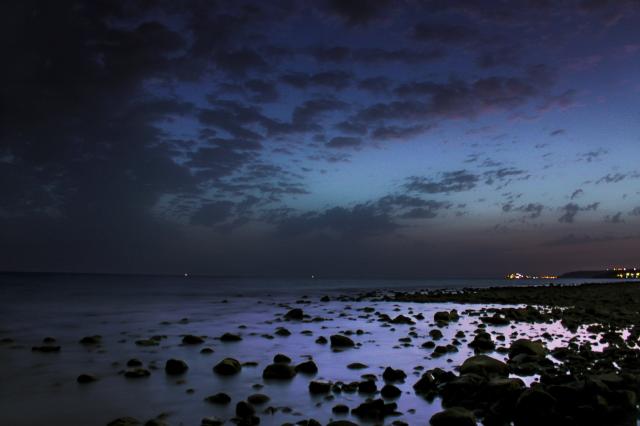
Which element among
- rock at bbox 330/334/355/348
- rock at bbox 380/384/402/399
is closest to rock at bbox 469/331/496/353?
rock at bbox 330/334/355/348

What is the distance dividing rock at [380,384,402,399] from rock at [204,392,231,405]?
10.4ft

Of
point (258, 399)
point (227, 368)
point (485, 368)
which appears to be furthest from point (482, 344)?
point (258, 399)

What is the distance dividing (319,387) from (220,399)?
2118mm

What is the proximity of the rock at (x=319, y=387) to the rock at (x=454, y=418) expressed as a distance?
277 cm

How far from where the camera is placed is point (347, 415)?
780cm

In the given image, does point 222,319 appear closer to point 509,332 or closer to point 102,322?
point 102,322

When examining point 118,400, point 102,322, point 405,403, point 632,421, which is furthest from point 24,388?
point 102,322

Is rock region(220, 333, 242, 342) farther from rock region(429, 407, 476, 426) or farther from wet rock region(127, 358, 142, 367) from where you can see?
rock region(429, 407, 476, 426)

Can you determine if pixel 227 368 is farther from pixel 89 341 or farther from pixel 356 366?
pixel 89 341

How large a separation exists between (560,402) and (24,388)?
11637mm

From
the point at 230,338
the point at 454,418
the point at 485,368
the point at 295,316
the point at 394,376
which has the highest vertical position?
the point at 485,368

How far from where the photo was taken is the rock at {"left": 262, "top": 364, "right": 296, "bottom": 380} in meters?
10.7

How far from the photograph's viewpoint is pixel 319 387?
9.47m

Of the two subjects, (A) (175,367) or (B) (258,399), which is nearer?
(B) (258,399)
